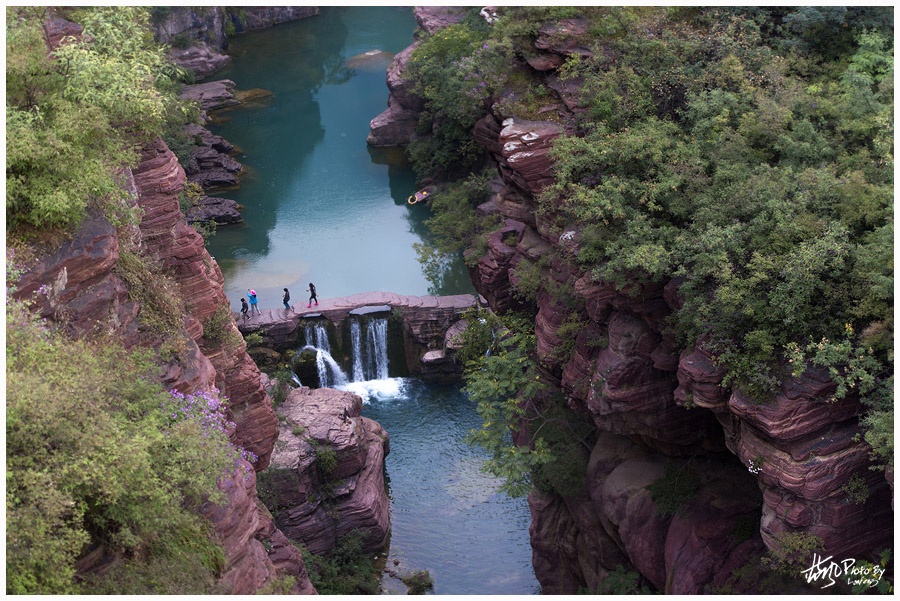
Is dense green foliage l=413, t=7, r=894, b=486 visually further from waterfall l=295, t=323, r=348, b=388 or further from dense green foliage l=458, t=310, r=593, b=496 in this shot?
waterfall l=295, t=323, r=348, b=388

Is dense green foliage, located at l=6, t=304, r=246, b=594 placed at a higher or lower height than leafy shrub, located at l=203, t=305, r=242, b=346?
higher

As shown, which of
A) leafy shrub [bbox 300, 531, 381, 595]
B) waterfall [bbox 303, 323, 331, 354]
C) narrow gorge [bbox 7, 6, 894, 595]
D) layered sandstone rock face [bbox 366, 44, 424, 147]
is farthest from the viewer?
layered sandstone rock face [bbox 366, 44, 424, 147]

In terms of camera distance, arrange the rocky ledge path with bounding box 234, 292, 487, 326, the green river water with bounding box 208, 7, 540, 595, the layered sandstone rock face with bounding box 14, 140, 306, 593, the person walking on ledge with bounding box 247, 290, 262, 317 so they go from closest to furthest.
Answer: the layered sandstone rock face with bounding box 14, 140, 306, 593
the green river water with bounding box 208, 7, 540, 595
the person walking on ledge with bounding box 247, 290, 262, 317
the rocky ledge path with bounding box 234, 292, 487, 326

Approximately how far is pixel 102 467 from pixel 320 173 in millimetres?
43041

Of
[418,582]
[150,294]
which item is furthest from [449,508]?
[150,294]

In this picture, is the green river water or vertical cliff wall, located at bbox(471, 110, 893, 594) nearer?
vertical cliff wall, located at bbox(471, 110, 893, 594)

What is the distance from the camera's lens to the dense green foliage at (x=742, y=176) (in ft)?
64.2

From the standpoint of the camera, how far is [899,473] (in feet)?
57.0

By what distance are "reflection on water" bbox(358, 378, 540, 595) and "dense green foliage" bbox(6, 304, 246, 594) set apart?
53.4 feet

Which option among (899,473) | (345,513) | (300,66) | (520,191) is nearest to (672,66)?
(520,191)

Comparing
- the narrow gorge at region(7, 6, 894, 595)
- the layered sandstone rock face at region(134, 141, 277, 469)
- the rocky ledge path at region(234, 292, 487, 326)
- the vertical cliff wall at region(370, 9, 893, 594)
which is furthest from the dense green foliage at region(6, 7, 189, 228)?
the rocky ledge path at region(234, 292, 487, 326)

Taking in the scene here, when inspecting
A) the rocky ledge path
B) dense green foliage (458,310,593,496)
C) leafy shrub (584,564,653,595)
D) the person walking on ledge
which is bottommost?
leafy shrub (584,564,653,595)

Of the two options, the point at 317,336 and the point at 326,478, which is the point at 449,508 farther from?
the point at 317,336

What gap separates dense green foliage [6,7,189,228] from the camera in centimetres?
1728
